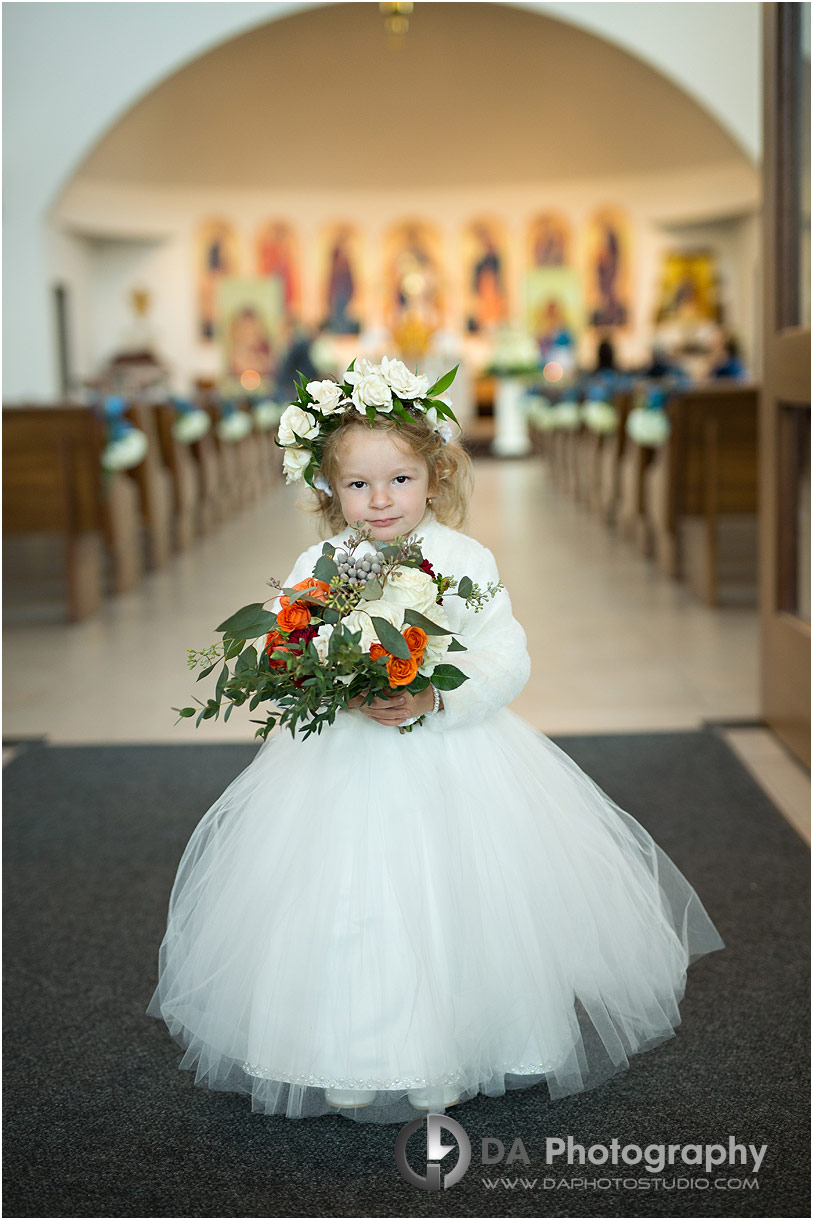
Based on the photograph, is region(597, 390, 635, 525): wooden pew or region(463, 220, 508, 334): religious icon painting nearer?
region(597, 390, 635, 525): wooden pew

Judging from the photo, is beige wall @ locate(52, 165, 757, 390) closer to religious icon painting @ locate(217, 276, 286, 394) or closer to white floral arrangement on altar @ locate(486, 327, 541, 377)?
religious icon painting @ locate(217, 276, 286, 394)

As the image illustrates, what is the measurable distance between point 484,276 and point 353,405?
774 inches

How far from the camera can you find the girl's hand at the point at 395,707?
72.2 inches

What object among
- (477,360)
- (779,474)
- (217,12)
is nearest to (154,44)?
(217,12)

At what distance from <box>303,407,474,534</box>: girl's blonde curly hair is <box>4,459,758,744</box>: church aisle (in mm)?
1909

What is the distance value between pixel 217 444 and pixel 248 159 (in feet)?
33.8

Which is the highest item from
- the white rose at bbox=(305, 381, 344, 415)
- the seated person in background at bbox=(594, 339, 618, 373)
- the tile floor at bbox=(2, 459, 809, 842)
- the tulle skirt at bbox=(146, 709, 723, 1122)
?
the seated person in background at bbox=(594, 339, 618, 373)

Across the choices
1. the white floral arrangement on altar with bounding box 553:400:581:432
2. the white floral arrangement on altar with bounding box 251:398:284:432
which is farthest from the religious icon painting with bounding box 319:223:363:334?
the white floral arrangement on altar with bounding box 553:400:581:432

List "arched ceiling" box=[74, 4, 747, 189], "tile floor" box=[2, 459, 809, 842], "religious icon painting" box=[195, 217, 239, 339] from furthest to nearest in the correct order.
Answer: "religious icon painting" box=[195, 217, 239, 339] < "arched ceiling" box=[74, 4, 747, 189] < "tile floor" box=[2, 459, 809, 842]

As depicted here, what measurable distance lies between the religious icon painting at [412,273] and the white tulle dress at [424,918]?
1916cm

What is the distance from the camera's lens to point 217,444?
1081cm

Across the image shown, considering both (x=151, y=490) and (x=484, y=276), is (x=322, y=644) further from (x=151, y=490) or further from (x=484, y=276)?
(x=484, y=276)

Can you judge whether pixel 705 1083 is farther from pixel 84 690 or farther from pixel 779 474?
pixel 84 690

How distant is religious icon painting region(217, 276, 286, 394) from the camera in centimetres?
2062
